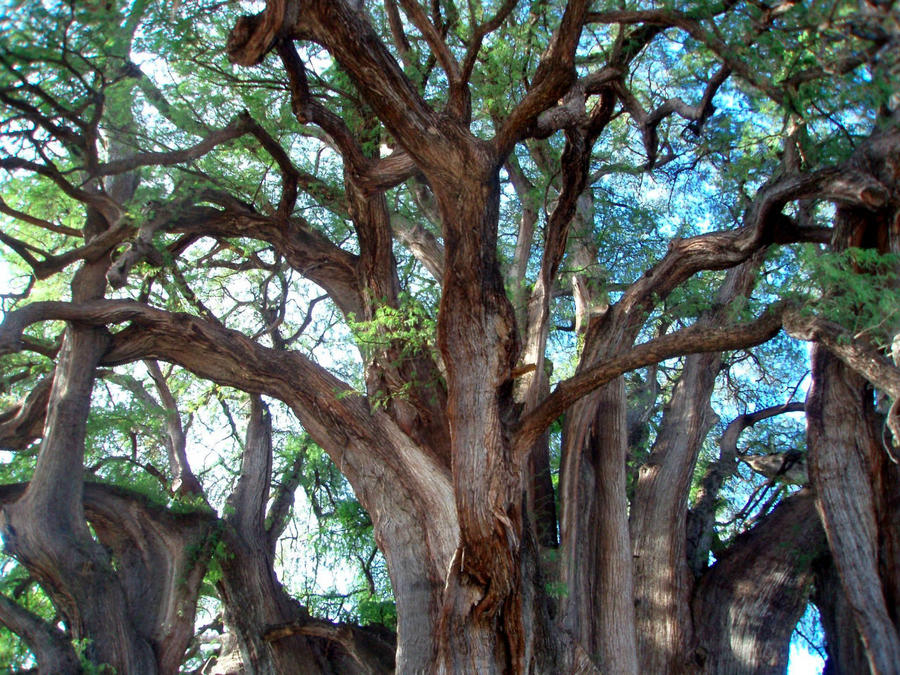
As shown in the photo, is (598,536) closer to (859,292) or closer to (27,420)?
(859,292)

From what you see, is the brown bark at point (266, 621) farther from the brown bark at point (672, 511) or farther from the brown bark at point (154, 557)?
the brown bark at point (672, 511)

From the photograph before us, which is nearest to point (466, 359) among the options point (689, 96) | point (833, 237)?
point (833, 237)

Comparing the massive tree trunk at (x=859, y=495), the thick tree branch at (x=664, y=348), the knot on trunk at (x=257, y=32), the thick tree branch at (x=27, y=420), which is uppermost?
the knot on trunk at (x=257, y=32)

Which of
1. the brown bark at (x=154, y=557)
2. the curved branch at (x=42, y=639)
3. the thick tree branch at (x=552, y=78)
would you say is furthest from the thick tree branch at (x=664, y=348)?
the curved branch at (x=42, y=639)

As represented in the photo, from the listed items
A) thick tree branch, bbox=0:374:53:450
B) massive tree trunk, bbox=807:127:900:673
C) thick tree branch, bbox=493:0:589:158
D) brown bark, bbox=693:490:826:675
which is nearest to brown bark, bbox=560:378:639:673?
brown bark, bbox=693:490:826:675

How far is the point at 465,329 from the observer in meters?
5.61

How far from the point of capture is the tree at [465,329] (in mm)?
5496

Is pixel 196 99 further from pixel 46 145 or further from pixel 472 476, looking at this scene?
pixel 472 476

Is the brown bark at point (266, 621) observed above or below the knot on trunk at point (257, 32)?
below

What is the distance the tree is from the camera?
18.0 feet

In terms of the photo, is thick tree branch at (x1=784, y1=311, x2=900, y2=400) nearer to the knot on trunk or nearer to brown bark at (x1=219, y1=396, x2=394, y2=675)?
the knot on trunk

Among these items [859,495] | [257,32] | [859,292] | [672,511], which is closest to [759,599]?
[672,511]

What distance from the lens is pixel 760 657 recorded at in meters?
7.47

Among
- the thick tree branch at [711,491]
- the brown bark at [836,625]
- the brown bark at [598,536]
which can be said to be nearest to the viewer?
the brown bark at [598,536]
